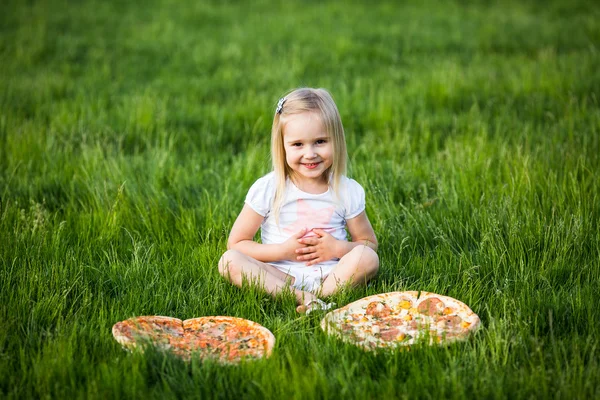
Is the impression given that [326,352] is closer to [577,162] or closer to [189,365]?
[189,365]

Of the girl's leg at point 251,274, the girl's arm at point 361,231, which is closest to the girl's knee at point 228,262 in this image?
the girl's leg at point 251,274

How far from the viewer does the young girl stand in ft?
11.1

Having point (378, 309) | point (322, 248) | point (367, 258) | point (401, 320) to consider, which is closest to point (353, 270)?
point (367, 258)

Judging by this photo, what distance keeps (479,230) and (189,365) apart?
191cm

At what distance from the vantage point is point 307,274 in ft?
11.6

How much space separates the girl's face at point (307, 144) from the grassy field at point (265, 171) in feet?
2.08

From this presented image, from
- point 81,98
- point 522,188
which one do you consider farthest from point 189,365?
point 81,98

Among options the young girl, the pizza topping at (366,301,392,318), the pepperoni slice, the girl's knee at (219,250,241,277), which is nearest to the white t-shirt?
the young girl

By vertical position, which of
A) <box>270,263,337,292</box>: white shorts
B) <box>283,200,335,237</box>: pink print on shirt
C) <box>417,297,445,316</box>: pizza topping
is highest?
<box>283,200,335,237</box>: pink print on shirt

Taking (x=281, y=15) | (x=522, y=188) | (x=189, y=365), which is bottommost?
(x=189, y=365)

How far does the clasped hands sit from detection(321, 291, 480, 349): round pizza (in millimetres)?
477

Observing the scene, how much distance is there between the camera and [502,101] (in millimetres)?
6281

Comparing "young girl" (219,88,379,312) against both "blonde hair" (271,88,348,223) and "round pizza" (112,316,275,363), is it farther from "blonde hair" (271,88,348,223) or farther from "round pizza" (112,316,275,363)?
"round pizza" (112,316,275,363)

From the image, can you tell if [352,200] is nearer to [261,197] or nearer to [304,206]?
[304,206]
